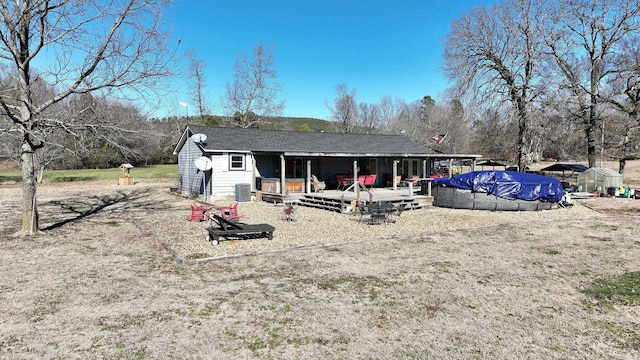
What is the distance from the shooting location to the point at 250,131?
23.1m

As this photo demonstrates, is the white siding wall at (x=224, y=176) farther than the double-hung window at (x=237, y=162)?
No

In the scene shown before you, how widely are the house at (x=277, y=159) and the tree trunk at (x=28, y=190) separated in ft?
27.8

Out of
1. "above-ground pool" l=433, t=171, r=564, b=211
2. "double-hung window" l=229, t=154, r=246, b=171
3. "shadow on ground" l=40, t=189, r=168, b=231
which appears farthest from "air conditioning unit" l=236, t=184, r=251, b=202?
"above-ground pool" l=433, t=171, r=564, b=211

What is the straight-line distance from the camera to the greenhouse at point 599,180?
20438mm

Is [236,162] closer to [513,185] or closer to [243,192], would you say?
[243,192]

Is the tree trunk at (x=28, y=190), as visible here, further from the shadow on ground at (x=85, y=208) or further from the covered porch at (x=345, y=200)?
the covered porch at (x=345, y=200)

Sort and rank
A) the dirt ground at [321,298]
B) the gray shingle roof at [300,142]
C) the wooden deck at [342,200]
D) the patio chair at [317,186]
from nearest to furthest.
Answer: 1. the dirt ground at [321,298]
2. the wooden deck at [342,200]
3. the patio chair at [317,186]
4. the gray shingle roof at [300,142]

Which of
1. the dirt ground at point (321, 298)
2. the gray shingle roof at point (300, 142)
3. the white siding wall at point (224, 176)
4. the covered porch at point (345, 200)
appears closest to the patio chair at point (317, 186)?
the gray shingle roof at point (300, 142)

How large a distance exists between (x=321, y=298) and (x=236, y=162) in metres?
14.9

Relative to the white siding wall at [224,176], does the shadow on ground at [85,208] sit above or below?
below

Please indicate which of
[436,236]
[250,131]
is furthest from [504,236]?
[250,131]

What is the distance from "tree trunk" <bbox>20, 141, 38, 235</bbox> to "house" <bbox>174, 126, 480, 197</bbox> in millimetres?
8473

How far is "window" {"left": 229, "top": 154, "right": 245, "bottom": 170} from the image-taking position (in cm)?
1920

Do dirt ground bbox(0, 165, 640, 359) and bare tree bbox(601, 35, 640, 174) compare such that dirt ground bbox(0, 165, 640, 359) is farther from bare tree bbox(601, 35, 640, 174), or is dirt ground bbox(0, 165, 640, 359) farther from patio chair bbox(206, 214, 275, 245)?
bare tree bbox(601, 35, 640, 174)
